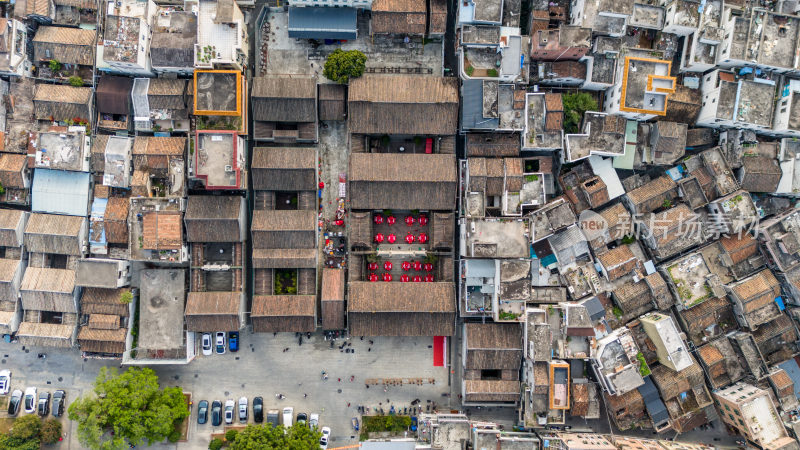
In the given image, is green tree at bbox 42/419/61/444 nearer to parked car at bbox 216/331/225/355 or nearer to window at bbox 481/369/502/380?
parked car at bbox 216/331/225/355

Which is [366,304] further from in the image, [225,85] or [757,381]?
[757,381]

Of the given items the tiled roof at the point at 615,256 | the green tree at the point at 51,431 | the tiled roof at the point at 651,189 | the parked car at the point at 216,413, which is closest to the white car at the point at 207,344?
the parked car at the point at 216,413

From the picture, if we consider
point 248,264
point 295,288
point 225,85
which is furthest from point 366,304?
point 225,85

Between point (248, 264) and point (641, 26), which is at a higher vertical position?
point (641, 26)

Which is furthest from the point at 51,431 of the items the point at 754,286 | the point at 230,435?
the point at 754,286

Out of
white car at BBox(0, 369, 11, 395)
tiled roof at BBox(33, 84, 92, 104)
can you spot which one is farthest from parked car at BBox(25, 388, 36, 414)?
tiled roof at BBox(33, 84, 92, 104)

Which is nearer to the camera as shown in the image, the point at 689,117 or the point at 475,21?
the point at 475,21

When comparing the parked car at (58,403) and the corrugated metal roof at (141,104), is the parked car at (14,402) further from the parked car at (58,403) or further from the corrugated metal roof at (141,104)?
the corrugated metal roof at (141,104)
